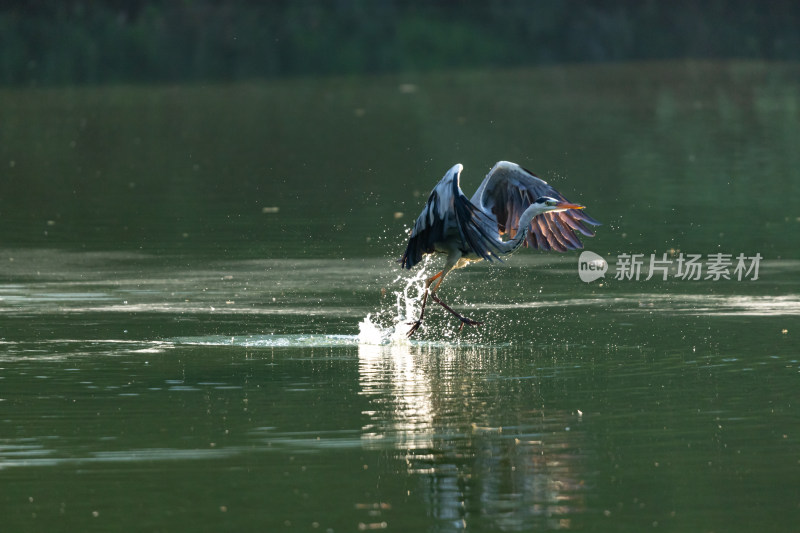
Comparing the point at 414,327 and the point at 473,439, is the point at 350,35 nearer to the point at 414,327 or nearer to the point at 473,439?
the point at 414,327

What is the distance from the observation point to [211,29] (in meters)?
50.4

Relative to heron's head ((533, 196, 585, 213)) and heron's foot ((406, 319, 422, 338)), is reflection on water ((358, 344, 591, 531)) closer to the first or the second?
heron's foot ((406, 319, 422, 338))

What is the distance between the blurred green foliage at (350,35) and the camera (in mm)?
42844

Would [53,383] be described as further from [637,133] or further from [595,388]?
[637,133]

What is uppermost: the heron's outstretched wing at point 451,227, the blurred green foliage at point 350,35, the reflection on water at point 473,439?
the blurred green foliage at point 350,35

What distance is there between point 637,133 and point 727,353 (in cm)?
1811

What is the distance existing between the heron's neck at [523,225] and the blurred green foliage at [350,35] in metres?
28.1

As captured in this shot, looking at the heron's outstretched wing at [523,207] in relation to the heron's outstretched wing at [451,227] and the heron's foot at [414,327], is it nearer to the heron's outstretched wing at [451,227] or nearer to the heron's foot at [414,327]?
the heron's outstretched wing at [451,227]

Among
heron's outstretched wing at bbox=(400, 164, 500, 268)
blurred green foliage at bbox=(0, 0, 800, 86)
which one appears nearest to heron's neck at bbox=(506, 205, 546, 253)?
heron's outstretched wing at bbox=(400, 164, 500, 268)

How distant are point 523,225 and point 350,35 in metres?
36.2

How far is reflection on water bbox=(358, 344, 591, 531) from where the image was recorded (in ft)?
25.9

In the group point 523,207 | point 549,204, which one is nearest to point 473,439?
point 549,204

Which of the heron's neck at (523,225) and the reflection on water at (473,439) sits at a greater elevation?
→ the heron's neck at (523,225)

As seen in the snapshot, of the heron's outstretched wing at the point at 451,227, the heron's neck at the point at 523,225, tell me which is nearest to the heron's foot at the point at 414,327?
the heron's outstretched wing at the point at 451,227
